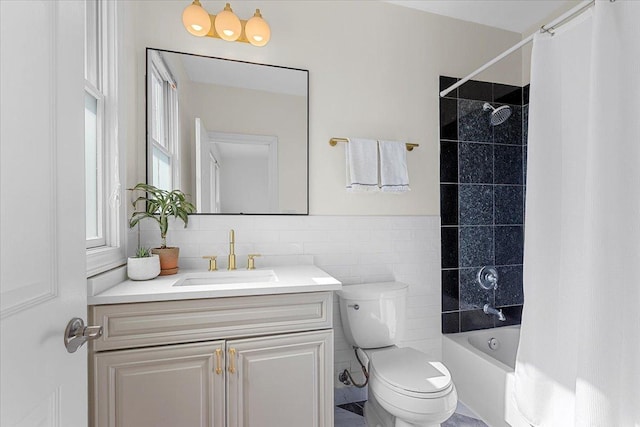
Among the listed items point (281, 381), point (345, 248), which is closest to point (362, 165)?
point (345, 248)

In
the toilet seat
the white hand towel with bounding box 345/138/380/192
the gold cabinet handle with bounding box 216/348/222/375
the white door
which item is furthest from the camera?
the white hand towel with bounding box 345/138/380/192

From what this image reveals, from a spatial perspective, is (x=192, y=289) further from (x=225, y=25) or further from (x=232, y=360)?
(x=225, y=25)

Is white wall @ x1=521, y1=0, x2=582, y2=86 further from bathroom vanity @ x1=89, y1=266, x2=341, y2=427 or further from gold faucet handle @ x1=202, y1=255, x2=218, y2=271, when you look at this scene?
gold faucet handle @ x1=202, y1=255, x2=218, y2=271

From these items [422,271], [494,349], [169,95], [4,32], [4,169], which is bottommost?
[494,349]

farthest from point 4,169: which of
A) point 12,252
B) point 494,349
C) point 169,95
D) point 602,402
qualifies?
point 494,349

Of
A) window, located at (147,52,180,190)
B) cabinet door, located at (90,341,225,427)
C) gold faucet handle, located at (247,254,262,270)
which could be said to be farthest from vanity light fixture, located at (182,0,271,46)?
cabinet door, located at (90,341,225,427)

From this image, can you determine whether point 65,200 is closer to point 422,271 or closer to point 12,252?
point 12,252

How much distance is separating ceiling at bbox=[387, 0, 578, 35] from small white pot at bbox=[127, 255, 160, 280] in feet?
7.05

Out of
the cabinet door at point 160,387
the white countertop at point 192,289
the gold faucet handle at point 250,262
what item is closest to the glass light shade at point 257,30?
the gold faucet handle at point 250,262

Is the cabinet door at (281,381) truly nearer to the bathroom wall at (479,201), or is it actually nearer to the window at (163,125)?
the window at (163,125)

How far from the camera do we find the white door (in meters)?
0.55

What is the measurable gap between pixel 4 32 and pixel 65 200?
324 millimetres

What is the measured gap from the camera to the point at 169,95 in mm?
1839

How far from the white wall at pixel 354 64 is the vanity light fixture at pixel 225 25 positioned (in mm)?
106
